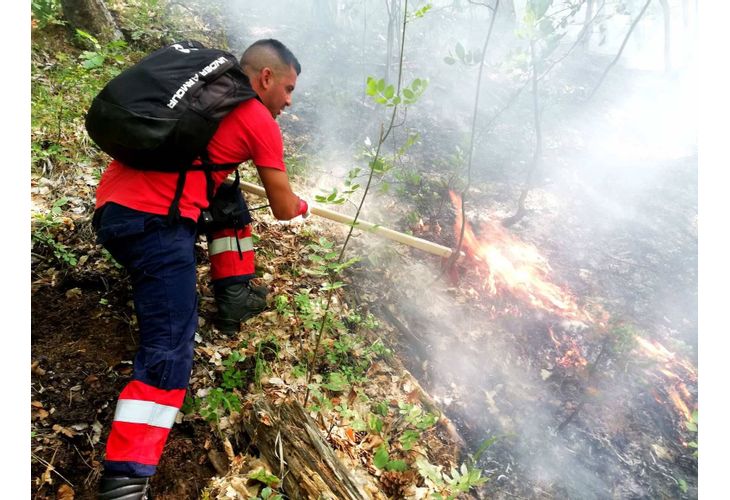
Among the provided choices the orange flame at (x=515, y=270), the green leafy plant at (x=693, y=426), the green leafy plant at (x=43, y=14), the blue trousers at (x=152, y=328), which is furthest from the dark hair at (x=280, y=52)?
the green leafy plant at (x=693, y=426)

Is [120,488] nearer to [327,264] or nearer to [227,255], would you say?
[227,255]

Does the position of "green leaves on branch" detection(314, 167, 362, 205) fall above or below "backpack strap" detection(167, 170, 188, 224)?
above

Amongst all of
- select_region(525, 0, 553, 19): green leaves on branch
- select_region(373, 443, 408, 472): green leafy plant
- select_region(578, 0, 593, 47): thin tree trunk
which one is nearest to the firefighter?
select_region(373, 443, 408, 472): green leafy plant

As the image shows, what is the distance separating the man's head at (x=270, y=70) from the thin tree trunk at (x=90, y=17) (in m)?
4.67

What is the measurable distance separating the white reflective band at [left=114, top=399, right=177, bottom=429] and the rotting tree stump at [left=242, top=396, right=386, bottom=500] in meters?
0.61

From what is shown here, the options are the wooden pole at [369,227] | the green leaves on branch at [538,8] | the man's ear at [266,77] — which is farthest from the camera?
the green leaves on branch at [538,8]

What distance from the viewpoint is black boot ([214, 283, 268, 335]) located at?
3.73 meters

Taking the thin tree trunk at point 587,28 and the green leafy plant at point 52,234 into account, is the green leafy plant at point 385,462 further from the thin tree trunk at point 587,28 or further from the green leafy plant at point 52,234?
the thin tree trunk at point 587,28

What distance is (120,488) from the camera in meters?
2.37

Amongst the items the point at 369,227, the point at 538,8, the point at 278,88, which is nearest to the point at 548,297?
the point at 369,227

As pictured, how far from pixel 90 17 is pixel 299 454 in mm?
7057

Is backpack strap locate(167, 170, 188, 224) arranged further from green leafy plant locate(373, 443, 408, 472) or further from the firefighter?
green leafy plant locate(373, 443, 408, 472)

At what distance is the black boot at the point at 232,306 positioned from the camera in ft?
12.2

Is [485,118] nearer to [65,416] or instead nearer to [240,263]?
[240,263]
